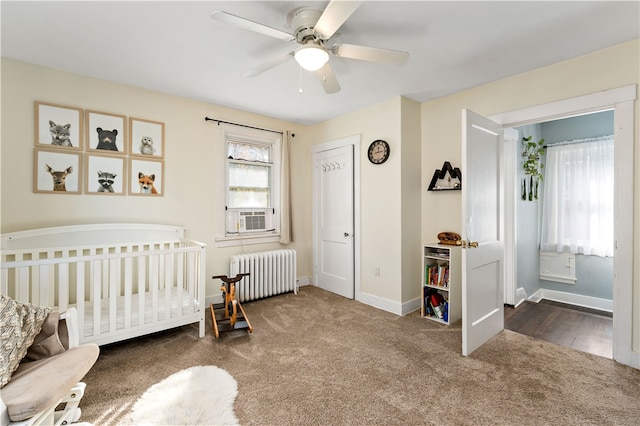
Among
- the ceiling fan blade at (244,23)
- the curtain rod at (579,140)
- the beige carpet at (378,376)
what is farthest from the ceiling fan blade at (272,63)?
the curtain rod at (579,140)

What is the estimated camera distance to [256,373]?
2059 mm

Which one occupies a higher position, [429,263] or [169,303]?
[429,263]

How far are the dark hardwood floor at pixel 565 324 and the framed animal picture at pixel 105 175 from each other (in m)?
4.26

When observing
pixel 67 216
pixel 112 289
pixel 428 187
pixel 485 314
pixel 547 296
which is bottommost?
pixel 547 296

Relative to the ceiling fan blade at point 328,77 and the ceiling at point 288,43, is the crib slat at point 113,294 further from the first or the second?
the ceiling fan blade at point 328,77

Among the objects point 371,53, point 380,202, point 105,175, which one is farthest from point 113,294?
point 380,202

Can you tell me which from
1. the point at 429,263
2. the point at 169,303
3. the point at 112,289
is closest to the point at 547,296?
the point at 429,263

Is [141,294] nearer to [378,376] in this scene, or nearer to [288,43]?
[378,376]

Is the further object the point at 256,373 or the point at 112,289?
the point at 112,289

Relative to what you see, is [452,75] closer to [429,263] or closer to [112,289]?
[429,263]

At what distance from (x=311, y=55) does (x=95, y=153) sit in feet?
7.97

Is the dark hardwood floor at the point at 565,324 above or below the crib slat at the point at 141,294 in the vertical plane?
below

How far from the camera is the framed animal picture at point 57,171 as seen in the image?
2.51 meters

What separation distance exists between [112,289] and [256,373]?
132 cm
